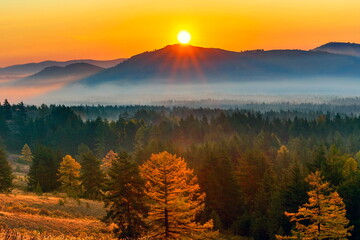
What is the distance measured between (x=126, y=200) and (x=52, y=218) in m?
7.70

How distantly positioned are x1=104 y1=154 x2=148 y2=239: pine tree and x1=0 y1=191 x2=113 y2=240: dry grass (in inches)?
69.3

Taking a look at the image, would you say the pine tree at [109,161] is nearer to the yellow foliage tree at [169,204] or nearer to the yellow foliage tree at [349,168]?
the yellow foliage tree at [349,168]

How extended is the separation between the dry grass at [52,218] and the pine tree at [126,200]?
176cm

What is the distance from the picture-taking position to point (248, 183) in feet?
211

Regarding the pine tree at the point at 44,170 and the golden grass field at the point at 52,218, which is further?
the pine tree at the point at 44,170

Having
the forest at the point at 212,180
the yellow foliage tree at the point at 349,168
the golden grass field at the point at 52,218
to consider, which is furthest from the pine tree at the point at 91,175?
the yellow foliage tree at the point at 349,168

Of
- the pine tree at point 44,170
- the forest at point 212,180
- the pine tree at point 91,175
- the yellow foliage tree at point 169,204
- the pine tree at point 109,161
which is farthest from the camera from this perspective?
the pine tree at point 109,161

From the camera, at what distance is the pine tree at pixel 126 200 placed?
31.5 m

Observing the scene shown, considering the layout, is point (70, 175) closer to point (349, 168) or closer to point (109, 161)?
point (109, 161)

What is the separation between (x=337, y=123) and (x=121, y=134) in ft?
268

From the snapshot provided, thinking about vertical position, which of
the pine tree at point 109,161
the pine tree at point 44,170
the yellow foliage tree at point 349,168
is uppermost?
the yellow foliage tree at point 349,168

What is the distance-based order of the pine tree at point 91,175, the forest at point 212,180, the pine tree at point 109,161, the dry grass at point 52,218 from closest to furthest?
the dry grass at point 52,218, the forest at point 212,180, the pine tree at point 91,175, the pine tree at point 109,161

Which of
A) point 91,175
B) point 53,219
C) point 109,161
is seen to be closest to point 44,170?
point 91,175

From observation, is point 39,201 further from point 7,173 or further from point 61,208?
point 7,173
